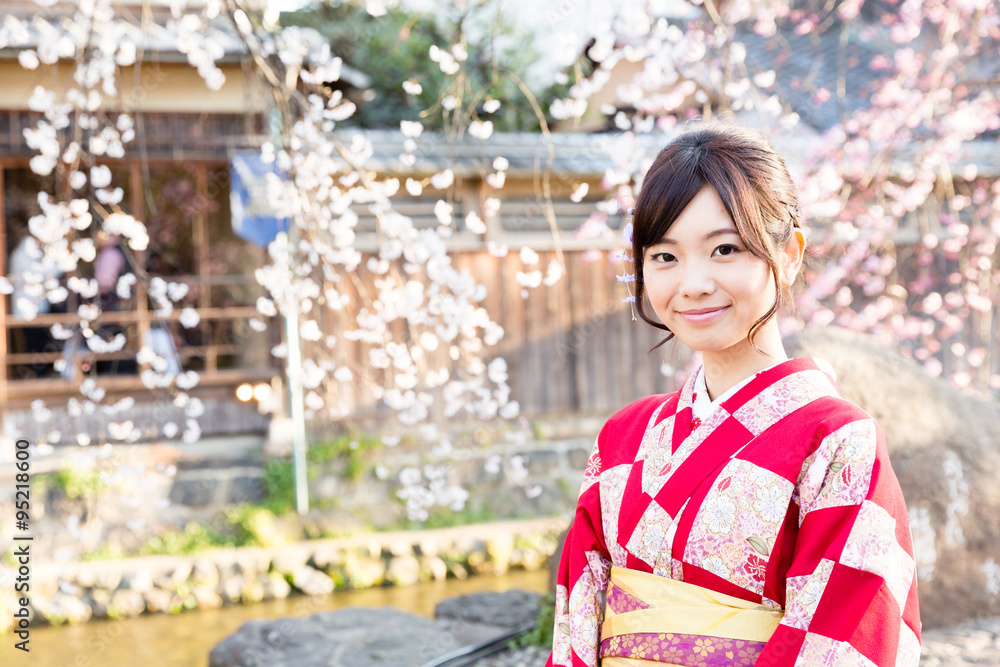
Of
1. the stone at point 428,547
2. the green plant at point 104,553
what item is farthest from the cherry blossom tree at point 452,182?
the green plant at point 104,553

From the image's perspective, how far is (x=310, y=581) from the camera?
6.36 metres

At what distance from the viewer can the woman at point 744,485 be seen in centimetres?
137

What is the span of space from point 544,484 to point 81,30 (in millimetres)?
5379

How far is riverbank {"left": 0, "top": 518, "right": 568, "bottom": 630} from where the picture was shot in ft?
19.7

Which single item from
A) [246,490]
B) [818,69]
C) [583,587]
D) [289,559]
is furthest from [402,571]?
[818,69]

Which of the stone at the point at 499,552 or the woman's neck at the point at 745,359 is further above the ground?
the woman's neck at the point at 745,359

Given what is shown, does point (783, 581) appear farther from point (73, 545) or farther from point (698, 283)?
point (73, 545)

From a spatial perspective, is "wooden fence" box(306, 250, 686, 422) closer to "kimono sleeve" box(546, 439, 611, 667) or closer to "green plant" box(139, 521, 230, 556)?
"green plant" box(139, 521, 230, 556)

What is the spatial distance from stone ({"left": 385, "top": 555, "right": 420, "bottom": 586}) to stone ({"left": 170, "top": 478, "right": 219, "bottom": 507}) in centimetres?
171

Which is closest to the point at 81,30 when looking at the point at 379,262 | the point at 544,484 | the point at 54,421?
the point at 379,262

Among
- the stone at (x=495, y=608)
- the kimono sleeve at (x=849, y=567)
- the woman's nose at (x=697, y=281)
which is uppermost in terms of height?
the woman's nose at (x=697, y=281)

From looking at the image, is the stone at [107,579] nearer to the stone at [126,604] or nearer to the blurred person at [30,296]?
the stone at [126,604]

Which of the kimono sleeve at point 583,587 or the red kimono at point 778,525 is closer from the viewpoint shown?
the red kimono at point 778,525

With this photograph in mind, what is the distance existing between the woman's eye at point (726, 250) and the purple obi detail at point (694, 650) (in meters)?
0.72
